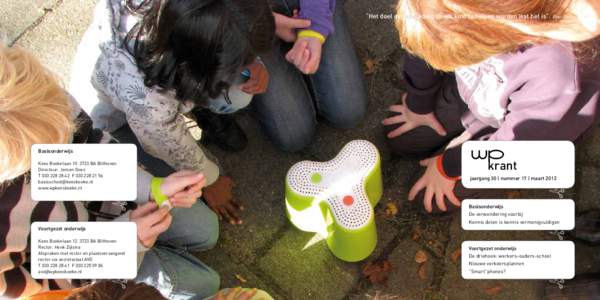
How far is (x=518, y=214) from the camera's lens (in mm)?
1891

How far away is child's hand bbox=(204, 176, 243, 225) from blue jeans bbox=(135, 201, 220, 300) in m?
0.08

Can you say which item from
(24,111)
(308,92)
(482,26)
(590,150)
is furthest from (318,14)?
(590,150)

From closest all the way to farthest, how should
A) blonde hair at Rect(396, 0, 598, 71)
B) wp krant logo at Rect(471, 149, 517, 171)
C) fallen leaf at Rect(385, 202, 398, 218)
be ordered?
blonde hair at Rect(396, 0, 598, 71), wp krant logo at Rect(471, 149, 517, 171), fallen leaf at Rect(385, 202, 398, 218)

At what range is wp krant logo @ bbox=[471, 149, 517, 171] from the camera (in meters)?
1.61

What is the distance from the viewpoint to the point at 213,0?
4.39 feet

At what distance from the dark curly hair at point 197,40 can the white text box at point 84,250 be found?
1.48 ft

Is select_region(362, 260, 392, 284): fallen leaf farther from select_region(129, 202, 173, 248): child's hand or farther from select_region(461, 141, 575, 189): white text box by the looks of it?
select_region(129, 202, 173, 248): child's hand

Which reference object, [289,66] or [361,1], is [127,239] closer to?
[289,66]

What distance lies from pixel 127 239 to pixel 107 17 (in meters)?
0.62

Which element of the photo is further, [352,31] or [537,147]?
[352,31]

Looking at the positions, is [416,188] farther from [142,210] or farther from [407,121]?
[142,210]

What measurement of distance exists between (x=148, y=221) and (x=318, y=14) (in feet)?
2.89

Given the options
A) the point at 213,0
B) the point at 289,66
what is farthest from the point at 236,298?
the point at 213,0

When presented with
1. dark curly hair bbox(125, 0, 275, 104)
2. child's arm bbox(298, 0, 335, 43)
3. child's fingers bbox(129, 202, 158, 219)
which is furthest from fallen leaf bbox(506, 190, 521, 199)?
child's fingers bbox(129, 202, 158, 219)
